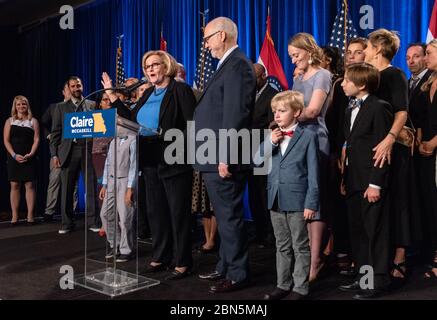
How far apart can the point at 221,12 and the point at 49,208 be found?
10.5ft

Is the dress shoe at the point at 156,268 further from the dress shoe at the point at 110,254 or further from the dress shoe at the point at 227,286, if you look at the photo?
the dress shoe at the point at 227,286

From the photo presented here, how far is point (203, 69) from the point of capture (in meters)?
5.29

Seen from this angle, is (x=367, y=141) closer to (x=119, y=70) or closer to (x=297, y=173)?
(x=297, y=173)

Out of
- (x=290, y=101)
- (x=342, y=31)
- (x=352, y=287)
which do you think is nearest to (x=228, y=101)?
(x=290, y=101)

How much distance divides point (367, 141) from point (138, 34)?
16.5 feet

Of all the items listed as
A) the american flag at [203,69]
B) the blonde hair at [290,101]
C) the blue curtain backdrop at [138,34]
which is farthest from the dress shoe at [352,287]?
the american flag at [203,69]

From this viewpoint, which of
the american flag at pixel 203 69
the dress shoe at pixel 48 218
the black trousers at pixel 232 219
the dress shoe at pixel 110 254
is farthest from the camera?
the dress shoe at pixel 48 218

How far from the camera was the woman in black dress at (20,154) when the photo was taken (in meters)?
5.43

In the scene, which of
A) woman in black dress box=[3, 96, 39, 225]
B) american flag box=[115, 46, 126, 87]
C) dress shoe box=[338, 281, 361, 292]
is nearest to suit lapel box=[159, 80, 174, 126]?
dress shoe box=[338, 281, 361, 292]

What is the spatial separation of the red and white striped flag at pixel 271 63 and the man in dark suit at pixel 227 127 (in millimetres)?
2483

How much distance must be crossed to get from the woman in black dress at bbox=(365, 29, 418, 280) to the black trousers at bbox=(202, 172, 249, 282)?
752mm

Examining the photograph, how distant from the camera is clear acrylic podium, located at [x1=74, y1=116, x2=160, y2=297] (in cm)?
260

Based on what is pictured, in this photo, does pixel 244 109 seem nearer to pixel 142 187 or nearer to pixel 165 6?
pixel 142 187

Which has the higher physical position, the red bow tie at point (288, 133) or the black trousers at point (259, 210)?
the red bow tie at point (288, 133)
